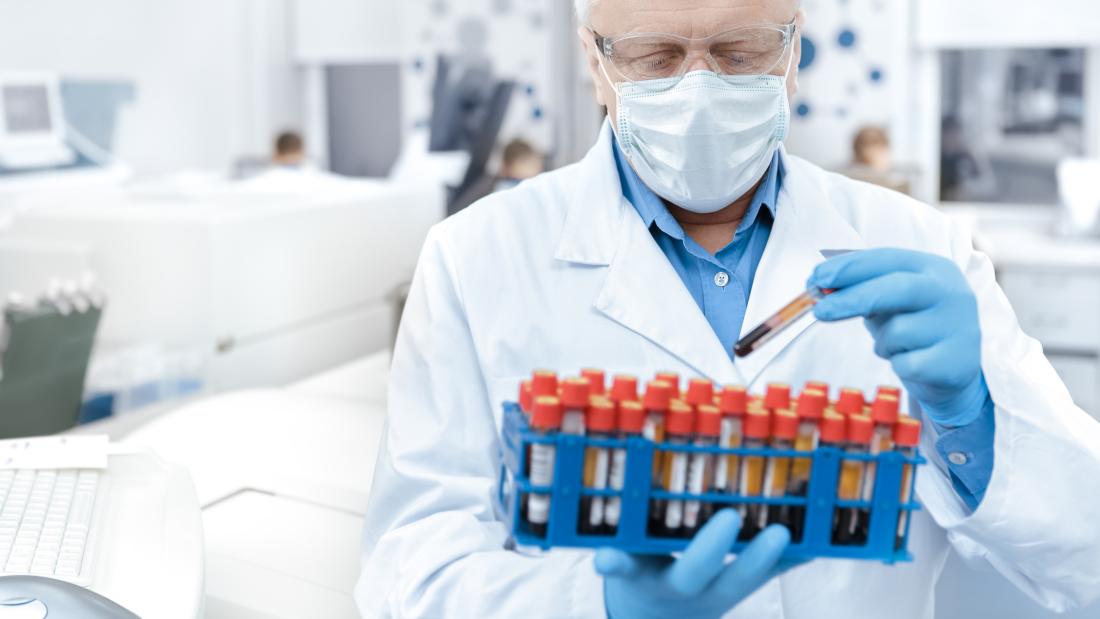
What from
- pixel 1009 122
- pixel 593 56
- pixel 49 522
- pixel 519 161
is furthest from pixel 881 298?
pixel 1009 122

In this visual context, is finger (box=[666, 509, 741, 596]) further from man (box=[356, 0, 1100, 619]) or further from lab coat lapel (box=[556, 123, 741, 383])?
lab coat lapel (box=[556, 123, 741, 383])

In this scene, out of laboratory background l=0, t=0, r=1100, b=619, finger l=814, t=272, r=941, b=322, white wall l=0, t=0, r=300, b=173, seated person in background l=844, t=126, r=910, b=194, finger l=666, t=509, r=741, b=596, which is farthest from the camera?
white wall l=0, t=0, r=300, b=173

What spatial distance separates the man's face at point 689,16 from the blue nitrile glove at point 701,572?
513 mm

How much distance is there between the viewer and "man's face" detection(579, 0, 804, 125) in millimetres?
1029

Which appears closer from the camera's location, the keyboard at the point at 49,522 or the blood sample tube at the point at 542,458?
the blood sample tube at the point at 542,458

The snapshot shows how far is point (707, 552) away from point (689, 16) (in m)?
0.54

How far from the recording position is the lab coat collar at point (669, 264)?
1052 millimetres

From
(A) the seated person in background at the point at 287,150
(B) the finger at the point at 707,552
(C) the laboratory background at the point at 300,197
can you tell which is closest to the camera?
(B) the finger at the point at 707,552

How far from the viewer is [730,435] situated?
729mm

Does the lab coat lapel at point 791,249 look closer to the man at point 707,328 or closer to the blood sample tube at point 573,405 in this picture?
the man at point 707,328

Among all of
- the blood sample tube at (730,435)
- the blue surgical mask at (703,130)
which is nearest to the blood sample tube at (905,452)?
the blood sample tube at (730,435)

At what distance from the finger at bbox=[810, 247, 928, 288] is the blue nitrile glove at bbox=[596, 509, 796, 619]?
22cm

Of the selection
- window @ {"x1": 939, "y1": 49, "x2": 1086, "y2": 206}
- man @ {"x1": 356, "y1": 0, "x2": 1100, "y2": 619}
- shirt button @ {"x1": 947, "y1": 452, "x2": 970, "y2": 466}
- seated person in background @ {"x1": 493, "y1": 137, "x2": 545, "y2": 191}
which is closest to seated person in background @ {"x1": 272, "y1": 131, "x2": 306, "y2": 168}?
seated person in background @ {"x1": 493, "y1": 137, "x2": 545, "y2": 191}

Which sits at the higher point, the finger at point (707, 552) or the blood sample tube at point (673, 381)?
the blood sample tube at point (673, 381)
